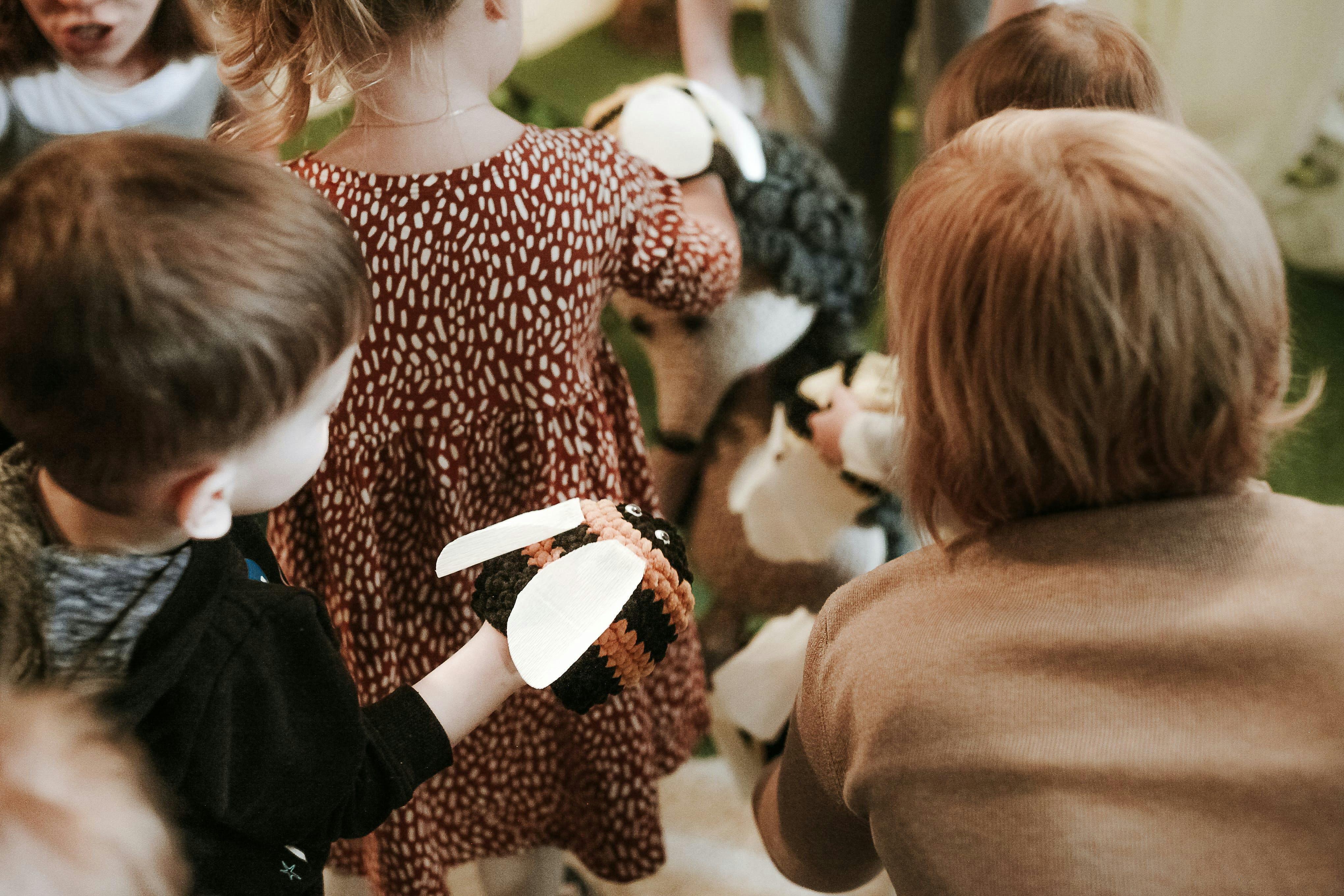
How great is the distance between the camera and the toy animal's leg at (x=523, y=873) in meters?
1.03

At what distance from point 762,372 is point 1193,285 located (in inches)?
26.1

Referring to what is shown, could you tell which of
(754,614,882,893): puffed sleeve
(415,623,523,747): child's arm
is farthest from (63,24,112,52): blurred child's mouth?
(754,614,882,893): puffed sleeve

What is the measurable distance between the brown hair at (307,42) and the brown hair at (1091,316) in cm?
38

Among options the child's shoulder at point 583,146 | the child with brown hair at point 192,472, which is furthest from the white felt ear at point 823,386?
the child with brown hair at point 192,472

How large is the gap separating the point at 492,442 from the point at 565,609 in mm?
246

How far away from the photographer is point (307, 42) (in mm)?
692

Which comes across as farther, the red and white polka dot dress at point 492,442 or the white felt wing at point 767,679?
the white felt wing at point 767,679

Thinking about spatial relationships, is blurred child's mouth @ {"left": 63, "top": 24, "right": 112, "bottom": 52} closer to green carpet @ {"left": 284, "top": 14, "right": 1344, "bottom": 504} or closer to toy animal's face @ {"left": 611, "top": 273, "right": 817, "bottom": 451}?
green carpet @ {"left": 284, "top": 14, "right": 1344, "bottom": 504}

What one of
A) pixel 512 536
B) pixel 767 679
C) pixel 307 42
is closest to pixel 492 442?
pixel 512 536

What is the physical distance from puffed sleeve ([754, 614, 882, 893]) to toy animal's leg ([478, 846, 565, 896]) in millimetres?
285

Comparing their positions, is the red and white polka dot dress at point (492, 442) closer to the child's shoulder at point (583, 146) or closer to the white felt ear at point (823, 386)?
the child's shoulder at point (583, 146)

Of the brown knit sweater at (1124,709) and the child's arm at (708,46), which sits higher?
the child's arm at (708,46)

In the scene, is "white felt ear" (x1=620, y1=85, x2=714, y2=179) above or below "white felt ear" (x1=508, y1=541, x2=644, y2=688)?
above

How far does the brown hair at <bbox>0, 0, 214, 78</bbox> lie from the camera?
873 mm
